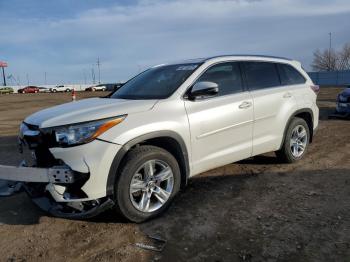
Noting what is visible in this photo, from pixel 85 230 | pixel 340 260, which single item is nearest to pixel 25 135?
pixel 85 230

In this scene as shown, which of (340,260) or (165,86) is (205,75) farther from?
(340,260)

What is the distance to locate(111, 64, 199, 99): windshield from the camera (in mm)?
4809

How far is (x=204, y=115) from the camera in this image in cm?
474

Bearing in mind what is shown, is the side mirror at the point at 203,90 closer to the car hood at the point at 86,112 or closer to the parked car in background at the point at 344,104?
the car hood at the point at 86,112

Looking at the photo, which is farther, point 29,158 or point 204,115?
point 204,115

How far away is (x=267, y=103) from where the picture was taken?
5.66m

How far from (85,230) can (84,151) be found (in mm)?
950

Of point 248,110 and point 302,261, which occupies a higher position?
point 248,110

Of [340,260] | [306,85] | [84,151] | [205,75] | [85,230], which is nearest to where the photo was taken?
[340,260]

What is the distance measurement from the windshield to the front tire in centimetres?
82

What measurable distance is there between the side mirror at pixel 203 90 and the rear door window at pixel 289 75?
2007mm

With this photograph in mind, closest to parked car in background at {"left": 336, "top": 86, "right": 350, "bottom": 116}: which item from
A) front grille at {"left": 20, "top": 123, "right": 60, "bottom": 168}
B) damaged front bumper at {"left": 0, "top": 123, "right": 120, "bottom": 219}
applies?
damaged front bumper at {"left": 0, "top": 123, "right": 120, "bottom": 219}

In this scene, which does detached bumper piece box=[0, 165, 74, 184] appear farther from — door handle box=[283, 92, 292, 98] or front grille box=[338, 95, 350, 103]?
front grille box=[338, 95, 350, 103]

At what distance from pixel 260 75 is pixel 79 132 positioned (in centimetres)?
317
